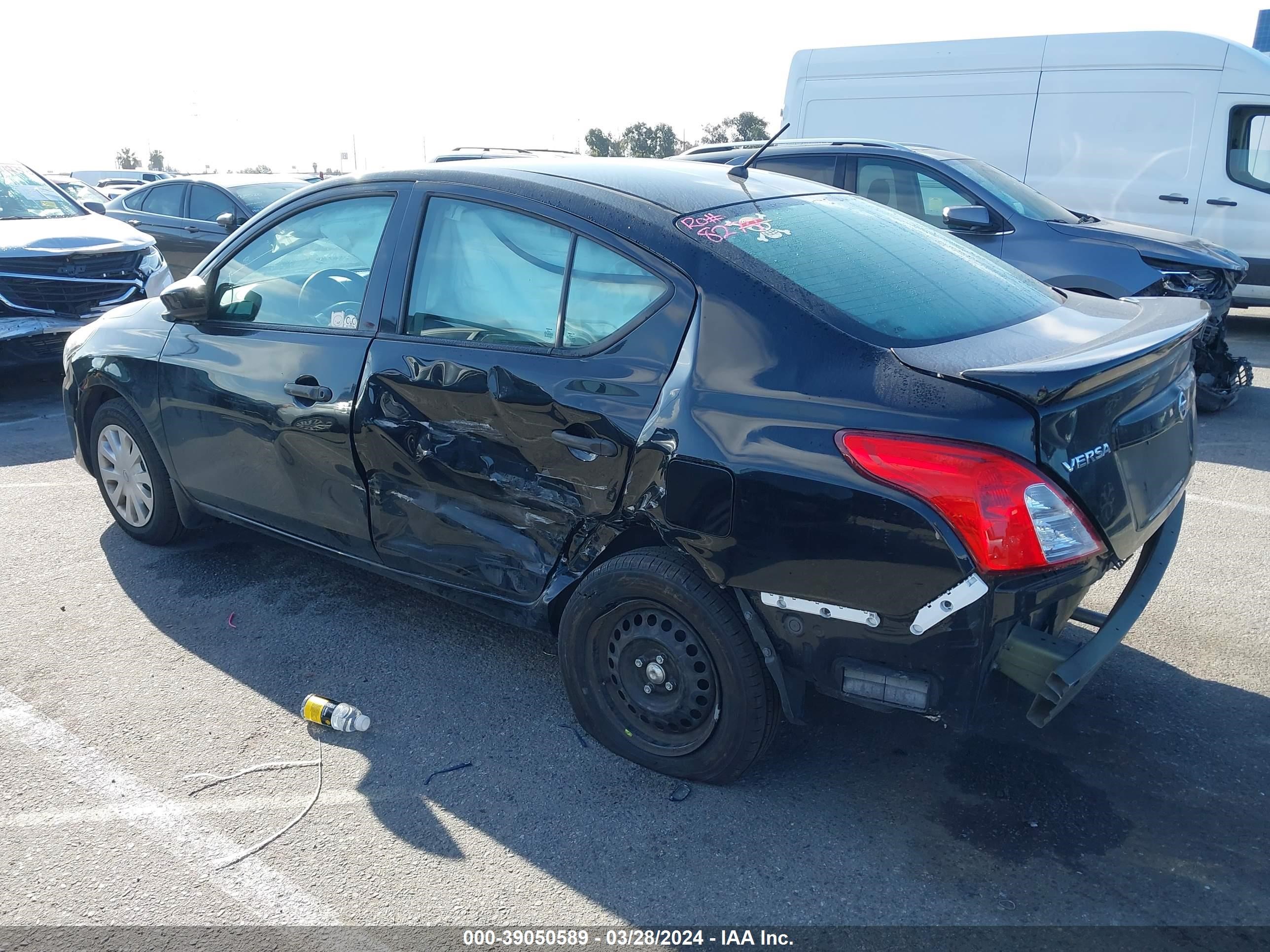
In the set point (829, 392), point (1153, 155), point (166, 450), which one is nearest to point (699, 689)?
point (829, 392)

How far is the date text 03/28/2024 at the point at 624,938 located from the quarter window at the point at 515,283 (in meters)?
1.60

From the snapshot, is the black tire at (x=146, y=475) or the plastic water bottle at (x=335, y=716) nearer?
the plastic water bottle at (x=335, y=716)

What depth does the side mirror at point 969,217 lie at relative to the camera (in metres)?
7.04

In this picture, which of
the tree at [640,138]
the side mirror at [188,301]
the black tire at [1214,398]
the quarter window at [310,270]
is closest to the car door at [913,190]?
the black tire at [1214,398]

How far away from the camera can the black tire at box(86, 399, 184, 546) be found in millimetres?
4520

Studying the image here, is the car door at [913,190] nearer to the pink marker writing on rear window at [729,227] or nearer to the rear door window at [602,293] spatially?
the pink marker writing on rear window at [729,227]

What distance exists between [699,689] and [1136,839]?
124 centimetres

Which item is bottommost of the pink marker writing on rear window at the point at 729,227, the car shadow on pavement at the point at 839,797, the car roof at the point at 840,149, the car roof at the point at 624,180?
the car shadow on pavement at the point at 839,797

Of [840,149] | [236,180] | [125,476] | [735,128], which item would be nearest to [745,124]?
[735,128]

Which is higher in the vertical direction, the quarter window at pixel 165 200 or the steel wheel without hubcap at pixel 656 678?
the quarter window at pixel 165 200

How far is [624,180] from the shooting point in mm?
3295

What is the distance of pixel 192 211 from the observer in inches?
467

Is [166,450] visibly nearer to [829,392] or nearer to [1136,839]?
[829,392]

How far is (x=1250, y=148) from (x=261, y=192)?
10.4m
